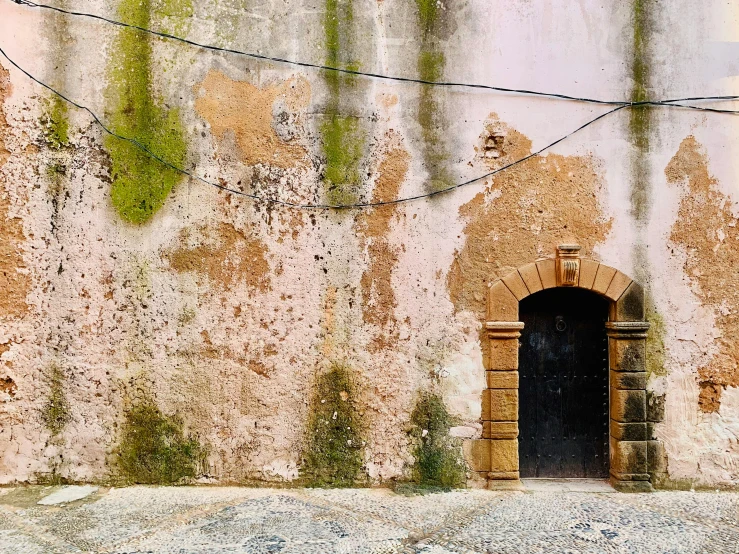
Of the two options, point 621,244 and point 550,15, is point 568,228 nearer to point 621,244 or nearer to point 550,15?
point 621,244

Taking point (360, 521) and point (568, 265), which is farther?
point (568, 265)

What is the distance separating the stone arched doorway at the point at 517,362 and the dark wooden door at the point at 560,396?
21cm

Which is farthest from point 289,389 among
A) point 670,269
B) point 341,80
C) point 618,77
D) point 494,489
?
point 618,77

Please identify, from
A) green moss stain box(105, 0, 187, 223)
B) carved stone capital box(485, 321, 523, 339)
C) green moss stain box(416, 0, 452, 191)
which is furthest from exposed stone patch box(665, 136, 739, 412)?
green moss stain box(105, 0, 187, 223)

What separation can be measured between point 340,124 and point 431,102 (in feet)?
2.59

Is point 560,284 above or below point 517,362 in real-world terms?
above

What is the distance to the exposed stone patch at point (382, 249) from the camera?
482 centimetres

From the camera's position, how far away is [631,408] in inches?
188

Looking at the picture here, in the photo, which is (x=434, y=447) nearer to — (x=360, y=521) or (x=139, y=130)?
(x=360, y=521)

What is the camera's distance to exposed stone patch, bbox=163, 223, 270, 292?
189 inches

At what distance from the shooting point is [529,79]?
192 inches

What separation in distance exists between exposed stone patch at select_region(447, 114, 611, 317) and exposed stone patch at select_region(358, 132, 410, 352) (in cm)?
55

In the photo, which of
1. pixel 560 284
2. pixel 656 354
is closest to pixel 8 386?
pixel 560 284

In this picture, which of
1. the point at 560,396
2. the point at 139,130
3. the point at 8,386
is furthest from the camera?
the point at 560,396
